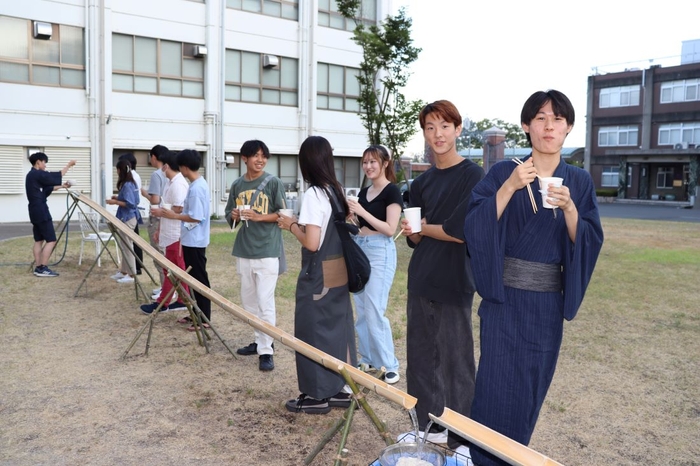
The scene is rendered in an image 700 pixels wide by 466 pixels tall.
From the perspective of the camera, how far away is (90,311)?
7051 mm

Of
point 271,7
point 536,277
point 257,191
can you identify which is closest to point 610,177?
point 271,7

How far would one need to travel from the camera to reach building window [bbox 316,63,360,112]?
72.9ft

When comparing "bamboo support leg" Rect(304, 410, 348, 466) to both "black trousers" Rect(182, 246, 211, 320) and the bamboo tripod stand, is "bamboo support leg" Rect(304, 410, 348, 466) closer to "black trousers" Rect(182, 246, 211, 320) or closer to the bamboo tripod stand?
the bamboo tripod stand

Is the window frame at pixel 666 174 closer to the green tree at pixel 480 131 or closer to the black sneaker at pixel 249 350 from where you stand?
the green tree at pixel 480 131

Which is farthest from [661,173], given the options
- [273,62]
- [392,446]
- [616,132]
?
[392,446]

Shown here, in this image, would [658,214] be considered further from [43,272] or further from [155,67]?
[43,272]

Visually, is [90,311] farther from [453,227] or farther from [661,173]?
[661,173]

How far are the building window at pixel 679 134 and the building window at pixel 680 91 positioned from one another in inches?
61.7

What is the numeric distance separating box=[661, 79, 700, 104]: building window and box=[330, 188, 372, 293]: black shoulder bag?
40.4 meters

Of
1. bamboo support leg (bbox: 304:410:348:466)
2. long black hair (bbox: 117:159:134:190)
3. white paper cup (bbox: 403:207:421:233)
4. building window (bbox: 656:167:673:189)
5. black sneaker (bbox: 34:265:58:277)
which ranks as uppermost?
building window (bbox: 656:167:673:189)

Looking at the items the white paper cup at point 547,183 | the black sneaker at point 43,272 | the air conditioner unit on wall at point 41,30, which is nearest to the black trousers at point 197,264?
the black sneaker at point 43,272

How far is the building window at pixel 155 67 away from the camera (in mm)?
18125

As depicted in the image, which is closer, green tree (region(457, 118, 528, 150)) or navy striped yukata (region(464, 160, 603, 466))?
navy striped yukata (region(464, 160, 603, 466))

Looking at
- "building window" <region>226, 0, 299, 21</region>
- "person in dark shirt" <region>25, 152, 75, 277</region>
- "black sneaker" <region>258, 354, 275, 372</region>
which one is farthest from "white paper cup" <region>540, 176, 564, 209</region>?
"building window" <region>226, 0, 299, 21</region>
